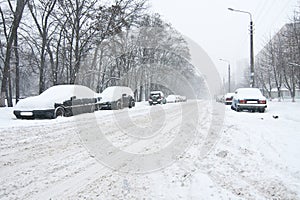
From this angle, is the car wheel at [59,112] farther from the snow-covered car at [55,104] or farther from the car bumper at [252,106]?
the car bumper at [252,106]

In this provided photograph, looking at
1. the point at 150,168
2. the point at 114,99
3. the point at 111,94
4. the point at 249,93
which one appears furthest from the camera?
the point at 111,94

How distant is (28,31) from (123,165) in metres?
23.9

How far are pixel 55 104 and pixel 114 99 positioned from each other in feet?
23.9

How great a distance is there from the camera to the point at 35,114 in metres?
11.4

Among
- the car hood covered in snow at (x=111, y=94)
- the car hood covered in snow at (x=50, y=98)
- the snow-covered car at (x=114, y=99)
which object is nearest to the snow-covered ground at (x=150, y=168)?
the car hood covered in snow at (x=50, y=98)

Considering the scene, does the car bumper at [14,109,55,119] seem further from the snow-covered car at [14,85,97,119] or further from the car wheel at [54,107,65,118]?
the car wheel at [54,107,65,118]

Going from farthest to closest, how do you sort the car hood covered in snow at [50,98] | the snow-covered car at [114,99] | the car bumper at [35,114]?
Answer: the snow-covered car at [114,99] → the car hood covered in snow at [50,98] → the car bumper at [35,114]

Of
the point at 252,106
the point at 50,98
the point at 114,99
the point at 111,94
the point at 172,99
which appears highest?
the point at 111,94

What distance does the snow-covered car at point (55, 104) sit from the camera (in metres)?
11.4

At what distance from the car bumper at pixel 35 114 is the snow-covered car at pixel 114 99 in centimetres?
600

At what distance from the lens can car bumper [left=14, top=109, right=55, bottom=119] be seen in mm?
11367

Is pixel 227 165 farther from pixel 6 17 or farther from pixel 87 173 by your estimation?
pixel 6 17

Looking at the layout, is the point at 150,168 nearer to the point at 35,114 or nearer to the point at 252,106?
the point at 35,114

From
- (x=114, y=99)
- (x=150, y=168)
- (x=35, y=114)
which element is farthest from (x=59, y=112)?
(x=150, y=168)
